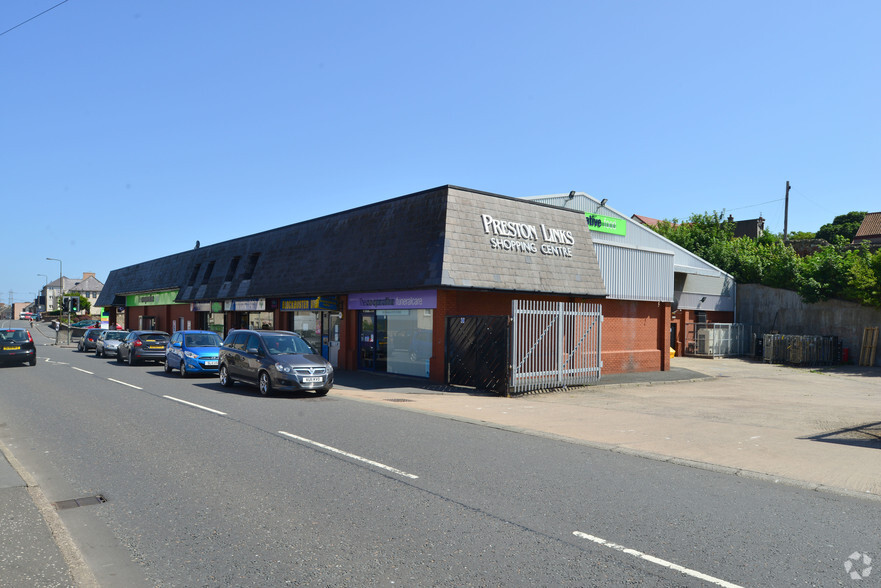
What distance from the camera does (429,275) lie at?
18391 mm

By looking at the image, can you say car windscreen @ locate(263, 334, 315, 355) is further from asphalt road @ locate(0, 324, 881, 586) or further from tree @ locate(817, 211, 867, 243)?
tree @ locate(817, 211, 867, 243)

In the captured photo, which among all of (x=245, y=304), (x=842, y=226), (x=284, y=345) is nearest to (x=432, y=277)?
(x=284, y=345)

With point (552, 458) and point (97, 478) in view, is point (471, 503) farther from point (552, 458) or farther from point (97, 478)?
point (97, 478)

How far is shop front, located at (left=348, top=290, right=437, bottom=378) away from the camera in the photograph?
1997 centimetres

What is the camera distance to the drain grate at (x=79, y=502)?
20.4 ft

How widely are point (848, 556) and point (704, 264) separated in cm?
3795

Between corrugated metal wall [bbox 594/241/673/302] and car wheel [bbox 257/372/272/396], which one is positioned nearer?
car wheel [bbox 257/372/272/396]

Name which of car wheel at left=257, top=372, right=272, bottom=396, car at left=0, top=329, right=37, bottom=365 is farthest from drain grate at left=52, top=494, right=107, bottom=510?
car at left=0, top=329, right=37, bottom=365

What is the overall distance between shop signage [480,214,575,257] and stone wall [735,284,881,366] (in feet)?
70.4

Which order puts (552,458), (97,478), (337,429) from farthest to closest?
(337,429) < (552,458) < (97,478)

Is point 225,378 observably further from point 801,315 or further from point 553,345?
point 801,315

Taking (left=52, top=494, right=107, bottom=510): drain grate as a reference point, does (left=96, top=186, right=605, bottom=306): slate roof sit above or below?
above

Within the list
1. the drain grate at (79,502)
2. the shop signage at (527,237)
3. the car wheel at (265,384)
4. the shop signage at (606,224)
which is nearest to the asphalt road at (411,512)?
the drain grate at (79,502)

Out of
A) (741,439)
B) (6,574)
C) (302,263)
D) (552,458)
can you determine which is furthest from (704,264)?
(6,574)
